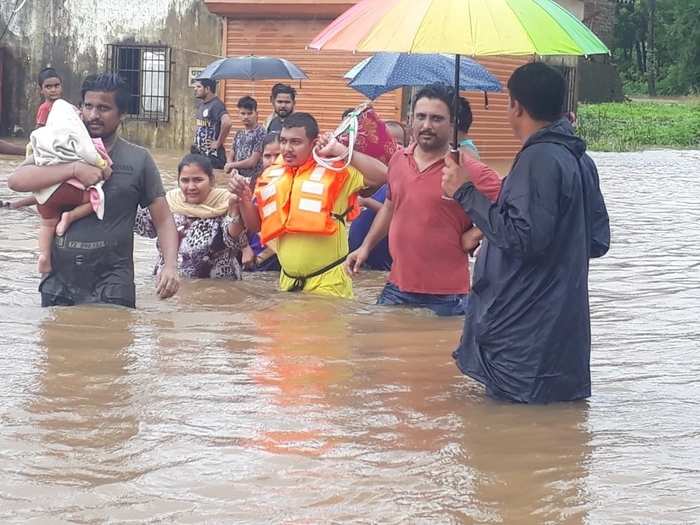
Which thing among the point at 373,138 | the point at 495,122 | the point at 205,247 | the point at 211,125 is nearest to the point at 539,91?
the point at 373,138

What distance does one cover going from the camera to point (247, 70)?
1541 centimetres

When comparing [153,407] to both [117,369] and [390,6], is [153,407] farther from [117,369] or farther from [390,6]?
[390,6]

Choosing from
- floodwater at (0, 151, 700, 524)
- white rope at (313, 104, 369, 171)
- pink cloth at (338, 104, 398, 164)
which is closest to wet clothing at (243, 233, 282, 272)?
floodwater at (0, 151, 700, 524)

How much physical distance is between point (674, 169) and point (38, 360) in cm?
2071

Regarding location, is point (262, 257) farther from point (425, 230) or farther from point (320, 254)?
point (425, 230)

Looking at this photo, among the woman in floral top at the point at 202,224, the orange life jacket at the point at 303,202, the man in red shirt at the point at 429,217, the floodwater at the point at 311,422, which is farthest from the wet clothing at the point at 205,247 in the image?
the man in red shirt at the point at 429,217

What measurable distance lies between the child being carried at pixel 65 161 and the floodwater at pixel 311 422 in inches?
23.4

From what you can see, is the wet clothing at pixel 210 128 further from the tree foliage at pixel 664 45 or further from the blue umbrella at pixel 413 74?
the tree foliage at pixel 664 45

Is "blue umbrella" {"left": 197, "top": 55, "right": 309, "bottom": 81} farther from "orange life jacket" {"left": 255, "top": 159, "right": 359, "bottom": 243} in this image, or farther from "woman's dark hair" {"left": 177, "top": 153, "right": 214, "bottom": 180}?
"orange life jacket" {"left": 255, "top": 159, "right": 359, "bottom": 243}

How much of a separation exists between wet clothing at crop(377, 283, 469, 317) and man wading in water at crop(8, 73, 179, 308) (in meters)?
1.44

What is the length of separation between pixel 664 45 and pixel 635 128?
30217mm

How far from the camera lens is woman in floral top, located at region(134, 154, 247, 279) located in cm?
885

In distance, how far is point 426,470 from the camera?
496 centimetres

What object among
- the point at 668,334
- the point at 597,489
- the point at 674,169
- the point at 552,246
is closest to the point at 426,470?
the point at 597,489
